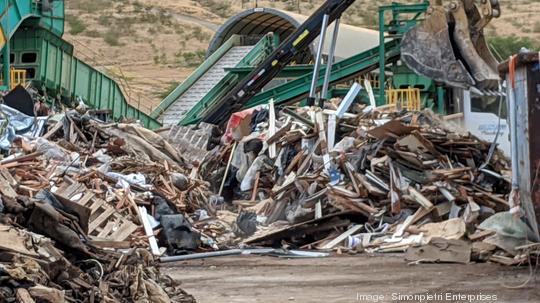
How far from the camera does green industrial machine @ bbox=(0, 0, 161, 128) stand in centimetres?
2800

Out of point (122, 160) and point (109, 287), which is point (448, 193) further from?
point (109, 287)

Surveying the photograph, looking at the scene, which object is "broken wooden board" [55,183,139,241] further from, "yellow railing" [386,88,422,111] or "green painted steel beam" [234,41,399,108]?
"green painted steel beam" [234,41,399,108]

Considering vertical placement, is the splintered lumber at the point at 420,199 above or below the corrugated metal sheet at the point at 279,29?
below

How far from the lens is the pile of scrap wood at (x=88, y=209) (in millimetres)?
8656

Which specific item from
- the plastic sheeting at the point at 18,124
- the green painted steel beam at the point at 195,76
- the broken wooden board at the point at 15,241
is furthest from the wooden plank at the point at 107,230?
the green painted steel beam at the point at 195,76

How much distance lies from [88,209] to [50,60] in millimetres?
18642

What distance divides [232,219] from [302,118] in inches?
102

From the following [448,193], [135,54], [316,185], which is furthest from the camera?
[135,54]

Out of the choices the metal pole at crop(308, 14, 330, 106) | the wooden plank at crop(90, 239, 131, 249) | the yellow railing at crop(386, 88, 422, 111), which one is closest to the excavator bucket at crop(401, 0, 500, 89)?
the metal pole at crop(308, 14, 330, 106)

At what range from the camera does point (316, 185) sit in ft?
52.1

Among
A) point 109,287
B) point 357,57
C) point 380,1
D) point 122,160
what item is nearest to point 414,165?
point 122,160

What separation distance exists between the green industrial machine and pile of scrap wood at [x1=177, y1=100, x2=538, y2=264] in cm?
1205

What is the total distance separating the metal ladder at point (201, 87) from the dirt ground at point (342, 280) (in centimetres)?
1815

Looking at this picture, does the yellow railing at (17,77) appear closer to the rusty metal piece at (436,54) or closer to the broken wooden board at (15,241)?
the rusty metal piece at (436,54)
